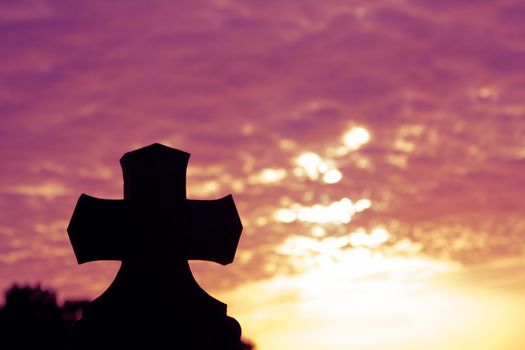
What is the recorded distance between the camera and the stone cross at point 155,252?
6.98 meters

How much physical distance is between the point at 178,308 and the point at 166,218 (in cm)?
78

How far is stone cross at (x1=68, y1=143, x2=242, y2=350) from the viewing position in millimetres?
6977

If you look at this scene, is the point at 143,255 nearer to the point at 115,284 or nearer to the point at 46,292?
the point at 115,284

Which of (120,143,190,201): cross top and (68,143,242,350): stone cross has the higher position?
(120,143,190,201): cross top

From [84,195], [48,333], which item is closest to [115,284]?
[84,195]

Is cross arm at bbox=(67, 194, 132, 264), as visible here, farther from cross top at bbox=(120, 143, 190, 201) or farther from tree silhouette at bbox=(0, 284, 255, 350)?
tree silhouette at bbox=(0, 284, 255, 350)

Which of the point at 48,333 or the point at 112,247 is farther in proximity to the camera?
the point at 48,333

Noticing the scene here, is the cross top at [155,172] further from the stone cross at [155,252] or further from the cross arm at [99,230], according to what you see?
the cross arm at [99,230]

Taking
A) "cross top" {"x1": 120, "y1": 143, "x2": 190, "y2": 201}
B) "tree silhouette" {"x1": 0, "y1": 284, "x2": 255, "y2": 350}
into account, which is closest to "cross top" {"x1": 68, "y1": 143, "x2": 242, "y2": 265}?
"cross top" {"x1": 120, "y1": 143, "x2": 190, "y2": 201}

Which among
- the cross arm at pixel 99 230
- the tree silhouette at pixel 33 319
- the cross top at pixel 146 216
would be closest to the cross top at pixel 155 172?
the cross top at pixel 146 216

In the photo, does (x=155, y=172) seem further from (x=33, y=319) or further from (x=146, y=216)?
(x=33, y=319)

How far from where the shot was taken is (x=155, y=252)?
286 inches

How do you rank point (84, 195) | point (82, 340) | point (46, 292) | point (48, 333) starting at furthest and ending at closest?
point (46, 292), point (48, 333), point (84, 195), point (82, 340)

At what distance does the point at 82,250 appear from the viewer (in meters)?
7.28
